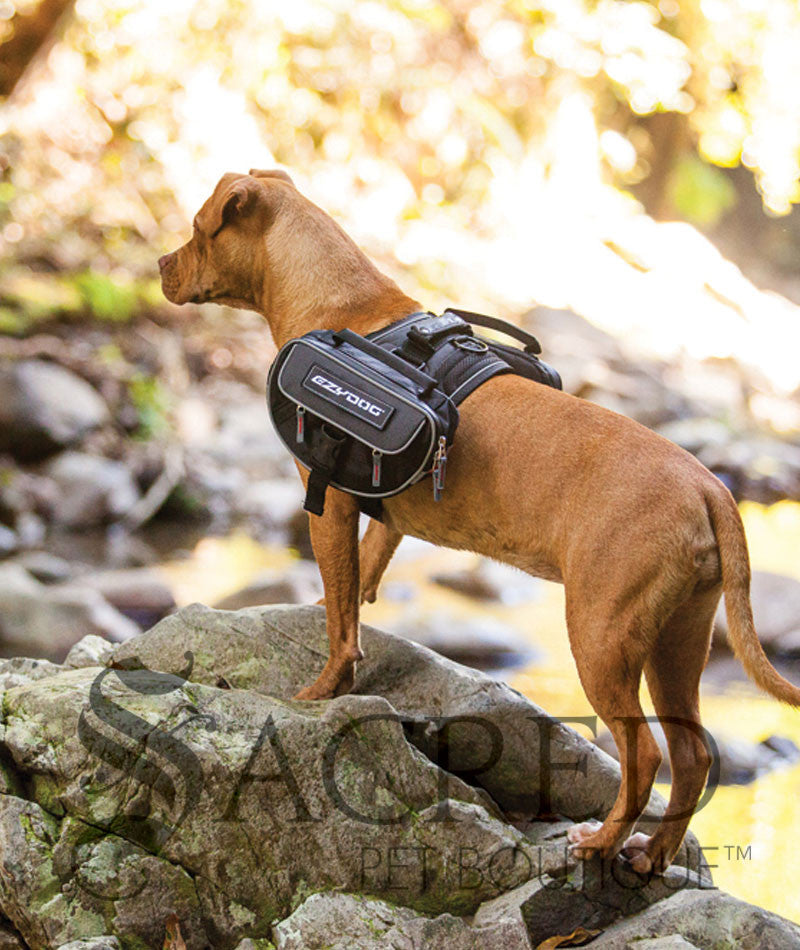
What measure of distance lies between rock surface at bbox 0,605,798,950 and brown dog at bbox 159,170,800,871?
239 mm

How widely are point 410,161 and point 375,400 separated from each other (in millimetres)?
15572

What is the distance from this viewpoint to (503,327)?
11.8ft

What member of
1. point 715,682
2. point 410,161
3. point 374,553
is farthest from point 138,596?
point 410,161

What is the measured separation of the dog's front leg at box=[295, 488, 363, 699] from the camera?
136 inches

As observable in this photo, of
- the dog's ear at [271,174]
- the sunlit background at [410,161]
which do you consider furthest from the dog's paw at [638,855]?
the sunlit background at [410,161]

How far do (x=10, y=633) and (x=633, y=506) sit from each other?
4.75m

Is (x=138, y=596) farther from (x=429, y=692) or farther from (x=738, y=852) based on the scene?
(x=738, y=852)

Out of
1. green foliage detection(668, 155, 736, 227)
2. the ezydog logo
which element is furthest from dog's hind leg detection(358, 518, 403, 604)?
green foliage detection(668, 155, 736, 227)

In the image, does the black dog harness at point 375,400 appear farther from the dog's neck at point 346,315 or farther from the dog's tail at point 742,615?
the dog's tail at point 742,615

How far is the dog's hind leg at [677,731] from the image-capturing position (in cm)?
309

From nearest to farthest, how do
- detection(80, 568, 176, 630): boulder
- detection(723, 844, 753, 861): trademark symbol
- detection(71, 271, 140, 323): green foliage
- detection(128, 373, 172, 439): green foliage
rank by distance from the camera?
detection(723, 844, 753, 861): trademark symbol
detection(80, 568, 176, 630): boulder
detection(128, 373, 172, 439): green foliage
detection(71, 271, 140, 323): green foliage

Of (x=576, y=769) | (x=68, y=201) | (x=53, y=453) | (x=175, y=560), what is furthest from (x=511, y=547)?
(x=68, y=201)

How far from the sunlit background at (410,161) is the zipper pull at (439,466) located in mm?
4672
